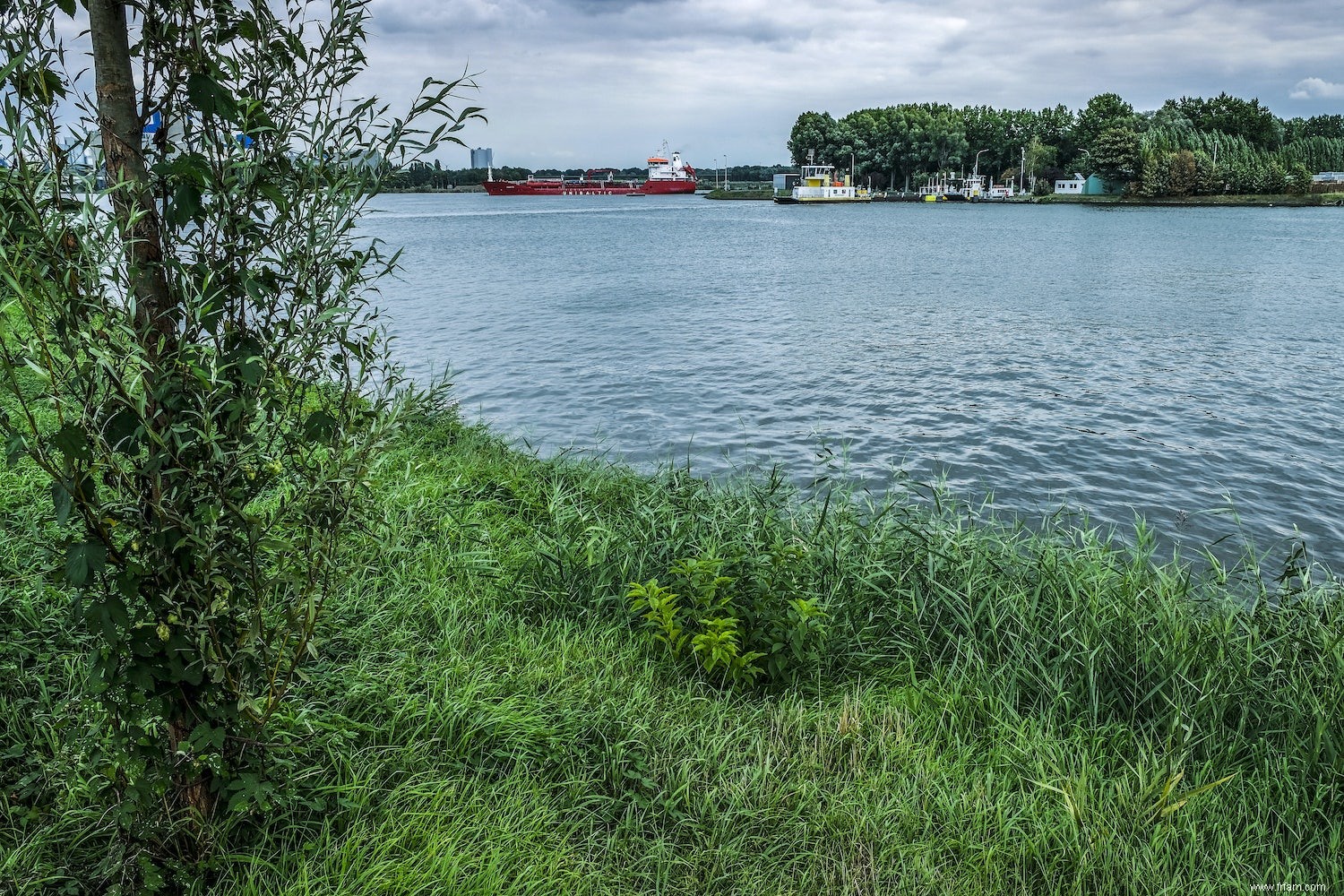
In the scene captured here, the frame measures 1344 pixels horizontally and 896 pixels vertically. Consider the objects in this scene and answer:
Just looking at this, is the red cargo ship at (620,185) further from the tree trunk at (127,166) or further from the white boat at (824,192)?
the tree trunk at (127,166)

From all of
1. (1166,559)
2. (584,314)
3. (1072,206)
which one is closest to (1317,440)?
(1166,559)

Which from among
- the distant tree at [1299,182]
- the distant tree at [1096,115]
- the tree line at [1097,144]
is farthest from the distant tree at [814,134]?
the distant tree at [1299,182]

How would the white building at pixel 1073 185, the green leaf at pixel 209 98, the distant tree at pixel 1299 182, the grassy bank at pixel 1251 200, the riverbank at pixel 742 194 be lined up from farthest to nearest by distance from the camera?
the riverbank at pixel 742 194, the white building at pixel 1073 185, the distant tree at pixel 1299 182, the grassy bank at pixel 1251 200, the green leaf at pixel 209 98

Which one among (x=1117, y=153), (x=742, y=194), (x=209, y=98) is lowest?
(x=209, y=98)

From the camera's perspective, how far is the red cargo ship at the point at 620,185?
163250mm

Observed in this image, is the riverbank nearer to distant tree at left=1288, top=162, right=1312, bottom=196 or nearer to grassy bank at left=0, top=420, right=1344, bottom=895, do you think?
distant tree at left=1288, top=162, right=1312, bottom=196

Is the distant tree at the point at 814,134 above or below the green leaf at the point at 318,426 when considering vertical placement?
above

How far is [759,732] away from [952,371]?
16393mm

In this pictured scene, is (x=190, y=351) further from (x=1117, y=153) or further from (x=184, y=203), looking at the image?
(x=1117, y=153)

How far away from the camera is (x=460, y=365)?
18328 mm

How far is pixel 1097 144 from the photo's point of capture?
123812 mm

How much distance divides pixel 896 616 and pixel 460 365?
14.8 metres

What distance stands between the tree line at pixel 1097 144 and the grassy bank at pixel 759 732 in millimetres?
130789

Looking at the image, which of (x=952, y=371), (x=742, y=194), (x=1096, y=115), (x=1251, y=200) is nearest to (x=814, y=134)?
(x=742, y=194)
